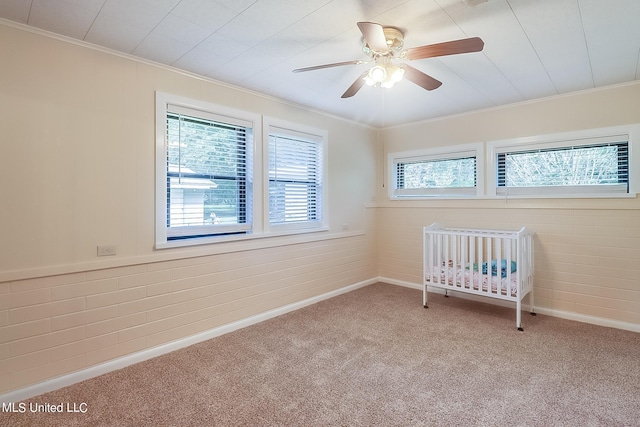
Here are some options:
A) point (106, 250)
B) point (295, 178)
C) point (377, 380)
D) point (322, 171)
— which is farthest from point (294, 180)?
point (377, 380)

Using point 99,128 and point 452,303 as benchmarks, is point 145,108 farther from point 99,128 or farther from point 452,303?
point 452,303

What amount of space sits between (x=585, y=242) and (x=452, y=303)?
4.87ft

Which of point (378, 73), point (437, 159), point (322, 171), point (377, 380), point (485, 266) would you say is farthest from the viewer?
point (437, 159)

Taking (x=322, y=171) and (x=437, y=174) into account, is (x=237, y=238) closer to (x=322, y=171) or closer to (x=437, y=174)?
(x=322, y=171)

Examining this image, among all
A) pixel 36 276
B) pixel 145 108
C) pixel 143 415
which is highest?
pixel 145 108

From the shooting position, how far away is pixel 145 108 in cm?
249

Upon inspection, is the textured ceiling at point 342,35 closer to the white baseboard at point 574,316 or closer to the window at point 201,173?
the window at point 201,173

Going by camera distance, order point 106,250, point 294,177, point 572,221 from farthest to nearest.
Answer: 1. point 294,177
2. point 572,221
3. point 106,250

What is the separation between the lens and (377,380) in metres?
2.19

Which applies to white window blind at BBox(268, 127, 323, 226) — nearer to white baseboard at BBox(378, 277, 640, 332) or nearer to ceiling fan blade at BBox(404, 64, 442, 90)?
ceiling fan blade at BBox(404, 64, 442, 90)

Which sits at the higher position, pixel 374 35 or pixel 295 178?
pixel 374 35

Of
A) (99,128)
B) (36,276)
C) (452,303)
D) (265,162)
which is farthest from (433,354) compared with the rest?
(99,128)

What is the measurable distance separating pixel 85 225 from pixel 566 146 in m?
4.43

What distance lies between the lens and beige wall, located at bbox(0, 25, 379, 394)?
1984 millimetres
